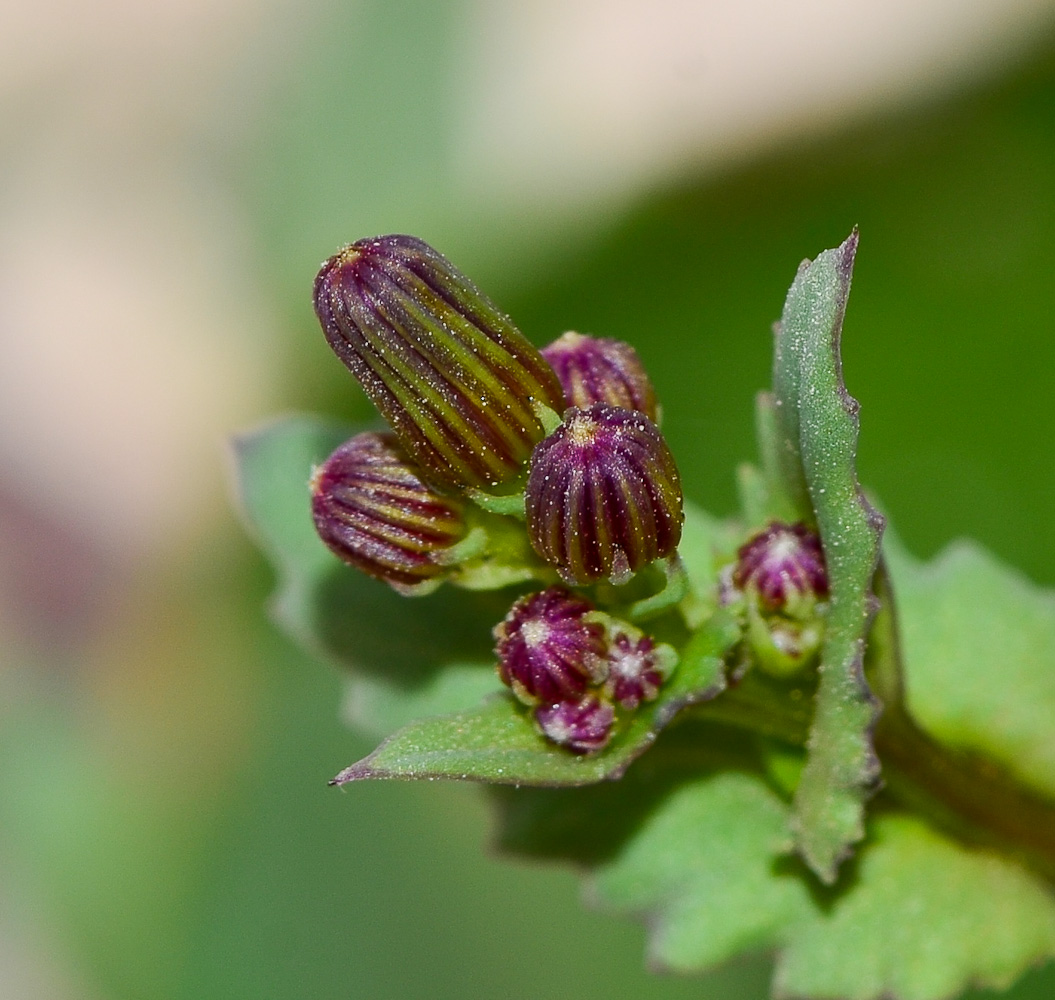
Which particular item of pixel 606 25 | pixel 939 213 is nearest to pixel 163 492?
pixel 606 25

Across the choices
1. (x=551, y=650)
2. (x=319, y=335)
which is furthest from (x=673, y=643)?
(x=319, y=335)

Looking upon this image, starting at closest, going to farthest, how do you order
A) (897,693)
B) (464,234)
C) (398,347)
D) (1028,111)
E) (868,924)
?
(398,347) < (897,693) < (868,924) < (1028,111) < (464,234)

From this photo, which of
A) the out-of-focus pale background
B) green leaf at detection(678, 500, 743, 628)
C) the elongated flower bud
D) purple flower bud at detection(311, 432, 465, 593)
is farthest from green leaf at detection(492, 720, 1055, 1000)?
the out-of-focus pale background

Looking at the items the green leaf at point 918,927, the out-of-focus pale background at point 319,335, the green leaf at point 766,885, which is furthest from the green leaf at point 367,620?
the out-of-focus pale background at point 319,335

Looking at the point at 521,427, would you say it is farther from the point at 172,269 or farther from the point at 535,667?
the point at 172,269

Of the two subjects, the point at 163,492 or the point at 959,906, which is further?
the point at 163,492

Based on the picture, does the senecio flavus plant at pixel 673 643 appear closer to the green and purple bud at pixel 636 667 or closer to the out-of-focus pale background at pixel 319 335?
the green and purple bud at pixel 636 667

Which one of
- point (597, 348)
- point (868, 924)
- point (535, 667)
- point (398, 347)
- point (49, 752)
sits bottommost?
point (49, 752)

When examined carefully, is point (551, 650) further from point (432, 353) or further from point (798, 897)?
point (798, 897)
